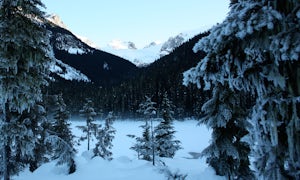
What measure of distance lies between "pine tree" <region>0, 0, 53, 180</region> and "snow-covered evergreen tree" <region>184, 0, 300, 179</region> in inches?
331

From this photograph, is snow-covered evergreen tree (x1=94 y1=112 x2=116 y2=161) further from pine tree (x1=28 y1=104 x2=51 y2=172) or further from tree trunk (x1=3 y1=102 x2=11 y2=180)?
tree trunk (x1=3 y1=102 x2=11 y2=180)

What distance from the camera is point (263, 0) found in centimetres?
401

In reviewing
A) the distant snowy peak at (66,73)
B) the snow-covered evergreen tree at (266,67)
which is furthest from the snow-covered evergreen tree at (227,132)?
the distant snowy peak at (66,73)

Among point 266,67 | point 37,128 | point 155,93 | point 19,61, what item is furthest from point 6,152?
point 155,93

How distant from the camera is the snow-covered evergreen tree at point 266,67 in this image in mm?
3727

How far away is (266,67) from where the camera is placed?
4109 millimetres

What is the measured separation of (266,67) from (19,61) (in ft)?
31.7

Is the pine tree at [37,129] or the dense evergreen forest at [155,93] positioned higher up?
the dense evergreen forest at [155,93]

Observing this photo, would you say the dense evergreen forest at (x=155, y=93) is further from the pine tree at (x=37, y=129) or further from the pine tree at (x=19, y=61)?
the pine tree at (x=19, y=61)

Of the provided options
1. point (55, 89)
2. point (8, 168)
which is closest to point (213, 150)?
point (8, 168)

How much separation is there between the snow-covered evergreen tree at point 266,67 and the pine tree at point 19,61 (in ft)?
27.6

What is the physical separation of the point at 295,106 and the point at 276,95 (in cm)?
32

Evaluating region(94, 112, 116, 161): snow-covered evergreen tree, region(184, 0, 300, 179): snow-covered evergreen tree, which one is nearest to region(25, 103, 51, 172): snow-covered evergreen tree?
region(94, 112, 116, 161): snow-covered evergreen tree

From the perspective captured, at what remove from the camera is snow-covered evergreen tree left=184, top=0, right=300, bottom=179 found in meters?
3.73
